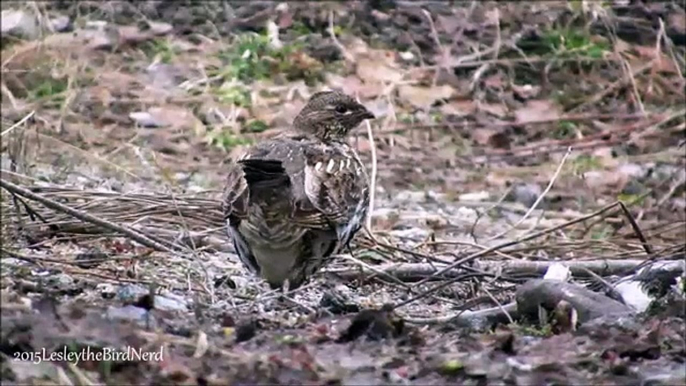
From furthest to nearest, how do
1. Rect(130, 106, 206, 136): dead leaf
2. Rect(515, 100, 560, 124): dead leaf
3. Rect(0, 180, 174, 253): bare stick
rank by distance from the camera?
Rect(515, 100, 560, 124): dead leaf
Rect(130, 106, 206, 136): dead leaf
Rect(0, 180, 174, 253): bare stick

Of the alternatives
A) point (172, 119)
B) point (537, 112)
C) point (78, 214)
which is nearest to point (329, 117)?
point (78, 214)

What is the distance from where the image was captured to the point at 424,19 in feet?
47.1

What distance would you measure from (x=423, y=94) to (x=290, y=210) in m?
6.67

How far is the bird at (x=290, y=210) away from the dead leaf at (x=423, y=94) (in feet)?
19.1

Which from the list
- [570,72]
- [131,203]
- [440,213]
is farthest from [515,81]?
[131,203]

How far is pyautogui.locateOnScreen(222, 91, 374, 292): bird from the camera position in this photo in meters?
6.55

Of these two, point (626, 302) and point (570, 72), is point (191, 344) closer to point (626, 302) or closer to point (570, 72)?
point (626, 302)

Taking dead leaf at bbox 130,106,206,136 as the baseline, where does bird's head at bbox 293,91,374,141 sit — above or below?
above

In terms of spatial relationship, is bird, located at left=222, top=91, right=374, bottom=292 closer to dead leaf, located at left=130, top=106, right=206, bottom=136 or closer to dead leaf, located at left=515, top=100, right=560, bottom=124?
dead leaf, located at left=130, top=106, right=206, bottom=136

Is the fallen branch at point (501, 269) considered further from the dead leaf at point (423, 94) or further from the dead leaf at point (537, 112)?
the dead leaf at point (423, 94)

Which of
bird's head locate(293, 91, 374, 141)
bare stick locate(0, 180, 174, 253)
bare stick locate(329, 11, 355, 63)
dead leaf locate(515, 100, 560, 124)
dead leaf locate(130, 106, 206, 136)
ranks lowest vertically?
dead leaf locate(515, 100, 560, 124)

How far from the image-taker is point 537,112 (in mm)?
12844

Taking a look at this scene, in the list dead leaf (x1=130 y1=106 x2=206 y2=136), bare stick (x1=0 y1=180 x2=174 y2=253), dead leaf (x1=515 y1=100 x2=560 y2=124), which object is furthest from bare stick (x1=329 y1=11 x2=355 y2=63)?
bare stick (x1=0 y1=180 x2=174 y2=253)

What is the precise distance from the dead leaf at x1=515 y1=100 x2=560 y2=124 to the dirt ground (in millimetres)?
26
